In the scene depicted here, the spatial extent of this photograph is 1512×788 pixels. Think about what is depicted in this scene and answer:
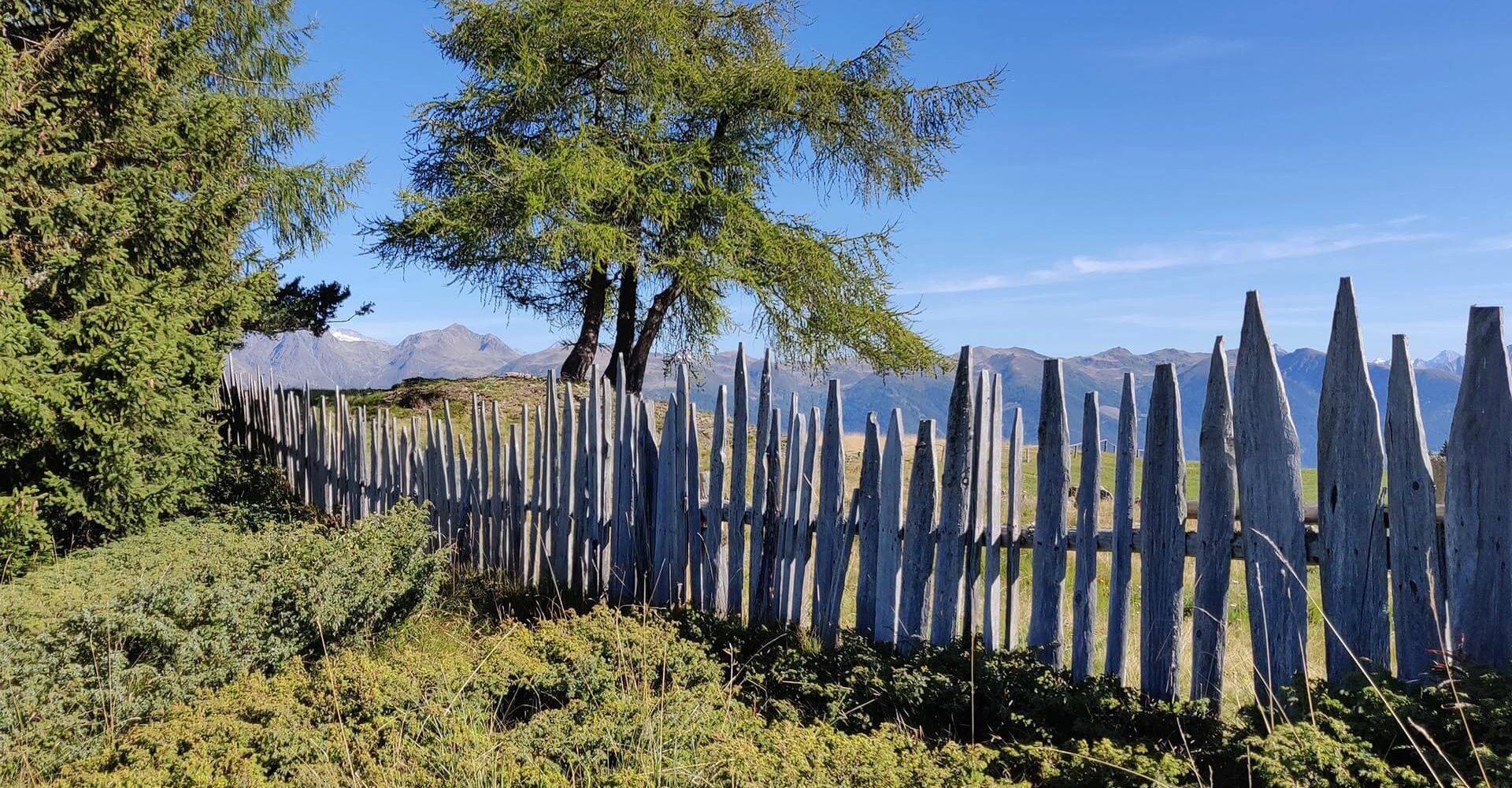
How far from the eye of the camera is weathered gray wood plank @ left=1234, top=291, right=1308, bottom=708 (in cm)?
362

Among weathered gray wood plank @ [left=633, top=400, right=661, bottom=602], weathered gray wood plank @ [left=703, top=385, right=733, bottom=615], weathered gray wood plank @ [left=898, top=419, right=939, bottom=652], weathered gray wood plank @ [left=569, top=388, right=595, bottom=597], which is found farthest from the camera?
weathered gray wood plank @ [left=569, top=388, right=595, bottom=597]

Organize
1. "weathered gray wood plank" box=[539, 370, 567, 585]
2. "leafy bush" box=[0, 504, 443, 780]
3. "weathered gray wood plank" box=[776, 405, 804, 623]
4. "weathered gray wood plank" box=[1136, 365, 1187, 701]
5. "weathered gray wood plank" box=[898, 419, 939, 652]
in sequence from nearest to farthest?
"weathered gray wood plank" box=[1136, 365, 1187, 701] < "leafy bush" box=[0, 504, 443, 780] < "weathered gray wood plank" box=[898, 419, 939, 652] < "weathered gray wood plank" box=[776, 405, 804, 623] < "weathered gray wood plank" box=[539, 370, 567, 585]

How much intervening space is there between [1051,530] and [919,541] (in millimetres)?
730

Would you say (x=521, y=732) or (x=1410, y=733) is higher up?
(x=1410, y=733)

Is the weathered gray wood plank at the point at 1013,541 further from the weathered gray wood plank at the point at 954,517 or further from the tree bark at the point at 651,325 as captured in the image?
the tree bark at the point at 651,325

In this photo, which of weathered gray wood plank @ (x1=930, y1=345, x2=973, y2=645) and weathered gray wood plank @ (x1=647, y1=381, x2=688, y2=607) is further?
weathered gray wood plank @ (x1=647, y1=381, x2=688, y2=607)

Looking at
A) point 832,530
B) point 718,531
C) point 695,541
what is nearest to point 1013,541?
point 832,530

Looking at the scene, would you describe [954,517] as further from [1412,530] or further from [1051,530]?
[1412,530]

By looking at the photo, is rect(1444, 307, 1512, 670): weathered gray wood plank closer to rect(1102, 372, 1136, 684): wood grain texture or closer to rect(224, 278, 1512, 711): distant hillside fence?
rect(224, 278, 1512, 711): distant hillside fence

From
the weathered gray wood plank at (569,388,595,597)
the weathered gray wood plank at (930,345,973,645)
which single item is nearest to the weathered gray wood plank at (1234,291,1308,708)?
the weathered gray wood plank at (930,345,973,645)

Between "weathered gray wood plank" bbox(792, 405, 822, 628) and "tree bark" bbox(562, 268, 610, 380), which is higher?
"tree bark" bbox(562, 268, 610, 380)

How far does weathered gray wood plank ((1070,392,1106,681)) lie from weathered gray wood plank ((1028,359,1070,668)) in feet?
0.26

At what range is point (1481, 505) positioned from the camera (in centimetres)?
331

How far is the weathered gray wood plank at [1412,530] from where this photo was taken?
133 inches
